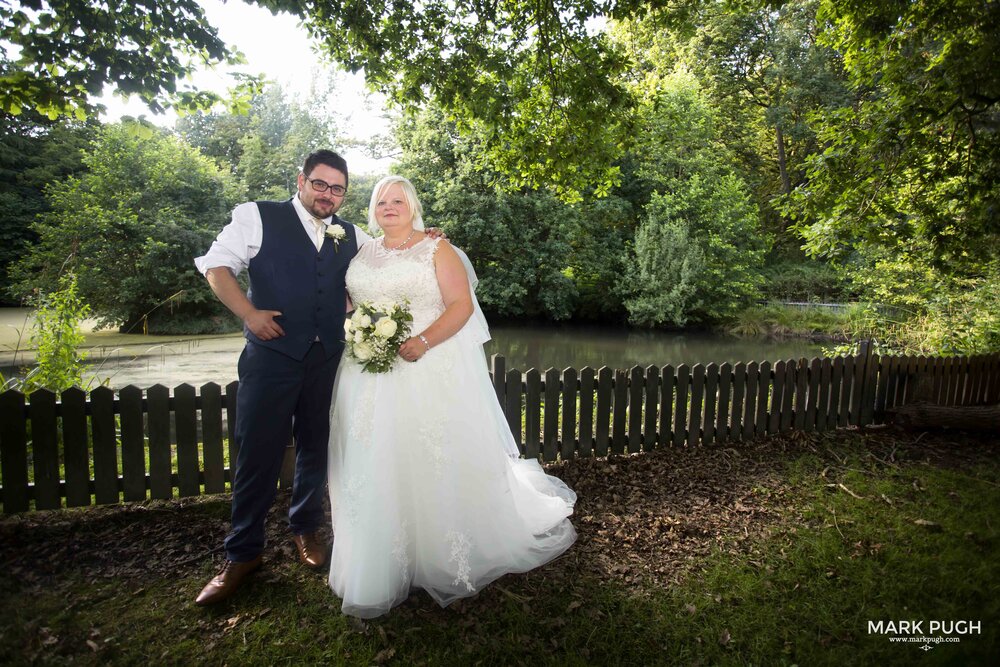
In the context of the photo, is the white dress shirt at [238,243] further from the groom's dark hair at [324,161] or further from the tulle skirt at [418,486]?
the tulle skirt at [418,486]

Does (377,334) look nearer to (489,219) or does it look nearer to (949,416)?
(949,416)

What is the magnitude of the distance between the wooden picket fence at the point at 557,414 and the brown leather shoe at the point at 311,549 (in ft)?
3.72

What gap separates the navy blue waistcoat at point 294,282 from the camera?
3098mm

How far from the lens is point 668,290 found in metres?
22.1

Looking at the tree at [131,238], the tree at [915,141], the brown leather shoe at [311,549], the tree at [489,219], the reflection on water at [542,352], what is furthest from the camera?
the tree at [489,219]

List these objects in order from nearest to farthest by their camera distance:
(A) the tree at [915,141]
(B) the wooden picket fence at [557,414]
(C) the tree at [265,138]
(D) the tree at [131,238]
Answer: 1. (B) the wooden picket fence at [557,414]
2. (A) the tree at [915,141]
3. (D) the tree at [131,238]
4. (C) the tree at [265,138]

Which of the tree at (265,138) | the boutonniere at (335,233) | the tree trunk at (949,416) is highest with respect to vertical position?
the tree at (265,138)

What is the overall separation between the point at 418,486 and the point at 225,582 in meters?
1.23

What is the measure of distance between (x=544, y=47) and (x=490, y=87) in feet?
2.30

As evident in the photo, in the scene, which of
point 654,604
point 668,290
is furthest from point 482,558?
point 668,290

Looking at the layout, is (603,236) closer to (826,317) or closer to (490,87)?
(826,317)

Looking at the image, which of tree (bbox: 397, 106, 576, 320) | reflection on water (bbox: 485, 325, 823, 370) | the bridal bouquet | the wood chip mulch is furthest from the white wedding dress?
tree (bbox: 397, 106, 576, 320)

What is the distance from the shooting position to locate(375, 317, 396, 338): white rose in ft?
9.70

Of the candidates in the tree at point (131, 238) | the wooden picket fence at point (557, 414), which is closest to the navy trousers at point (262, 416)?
the wooden picket fence at point (557, 414)
